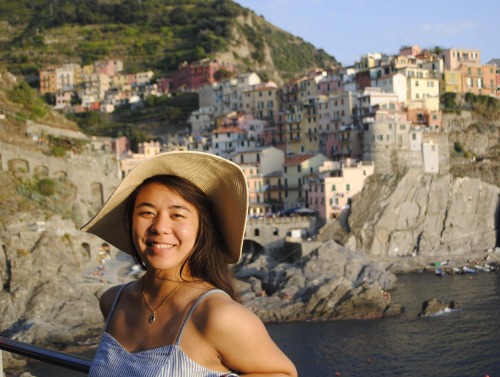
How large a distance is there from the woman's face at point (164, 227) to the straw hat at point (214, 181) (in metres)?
0.06

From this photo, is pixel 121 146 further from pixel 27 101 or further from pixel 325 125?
pixel 325 125

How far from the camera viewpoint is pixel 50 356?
2.64 m

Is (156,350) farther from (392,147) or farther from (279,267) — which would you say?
(392,147)

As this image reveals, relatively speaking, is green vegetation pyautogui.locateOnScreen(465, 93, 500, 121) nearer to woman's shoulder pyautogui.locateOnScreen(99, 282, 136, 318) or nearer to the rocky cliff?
the rocky cliff

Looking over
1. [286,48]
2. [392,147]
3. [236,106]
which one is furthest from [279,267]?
[286,48]

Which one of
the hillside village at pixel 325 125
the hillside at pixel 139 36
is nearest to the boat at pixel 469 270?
the hillside village at pixel 325 125

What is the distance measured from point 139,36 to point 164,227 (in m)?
81.1

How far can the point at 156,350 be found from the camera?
81.6 inches

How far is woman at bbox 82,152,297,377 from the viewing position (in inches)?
78.3

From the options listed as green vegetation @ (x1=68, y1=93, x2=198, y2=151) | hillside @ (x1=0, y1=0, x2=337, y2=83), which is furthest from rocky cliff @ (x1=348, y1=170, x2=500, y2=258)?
hillside @ (x1=0, y1=0, x2=337, y2=83)

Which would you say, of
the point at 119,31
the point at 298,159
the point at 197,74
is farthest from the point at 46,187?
the point at 119,31

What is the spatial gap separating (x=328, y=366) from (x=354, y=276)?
12524 millimetres

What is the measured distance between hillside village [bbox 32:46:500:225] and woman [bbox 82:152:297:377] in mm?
38488

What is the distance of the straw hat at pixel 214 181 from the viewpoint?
2207 mm
